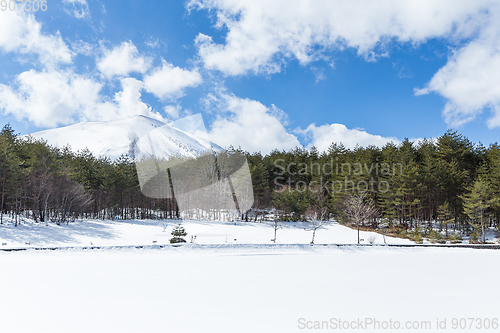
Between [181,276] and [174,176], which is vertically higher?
[174,176]

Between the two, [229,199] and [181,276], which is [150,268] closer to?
[181,276]

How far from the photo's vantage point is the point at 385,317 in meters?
5.99

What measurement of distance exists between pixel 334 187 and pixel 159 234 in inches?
1068

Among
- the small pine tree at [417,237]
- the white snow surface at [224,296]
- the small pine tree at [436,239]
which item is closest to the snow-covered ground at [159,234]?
the small pine tree at [417,237]

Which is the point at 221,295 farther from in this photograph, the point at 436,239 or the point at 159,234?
the point at 436,239

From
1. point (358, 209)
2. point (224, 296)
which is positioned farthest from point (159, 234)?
point (224, 296)

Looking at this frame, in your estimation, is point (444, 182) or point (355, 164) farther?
point (355, 164)

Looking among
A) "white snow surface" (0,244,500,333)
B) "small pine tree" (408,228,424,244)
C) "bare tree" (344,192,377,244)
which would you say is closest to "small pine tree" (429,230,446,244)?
"small pine tree" (408,228,424,244)

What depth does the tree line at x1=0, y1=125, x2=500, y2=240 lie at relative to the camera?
29.0 metres

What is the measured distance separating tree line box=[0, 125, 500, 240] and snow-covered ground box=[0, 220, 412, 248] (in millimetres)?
3216

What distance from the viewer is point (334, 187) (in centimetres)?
4175

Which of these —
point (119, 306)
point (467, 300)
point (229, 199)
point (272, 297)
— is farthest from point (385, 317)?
point (229, 199)

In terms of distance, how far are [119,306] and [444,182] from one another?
132ft

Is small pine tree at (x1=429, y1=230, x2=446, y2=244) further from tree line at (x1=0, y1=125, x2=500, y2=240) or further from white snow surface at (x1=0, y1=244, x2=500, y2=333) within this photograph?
white snow surface at (x1=0, y1=244, x2=500, y2=333)
